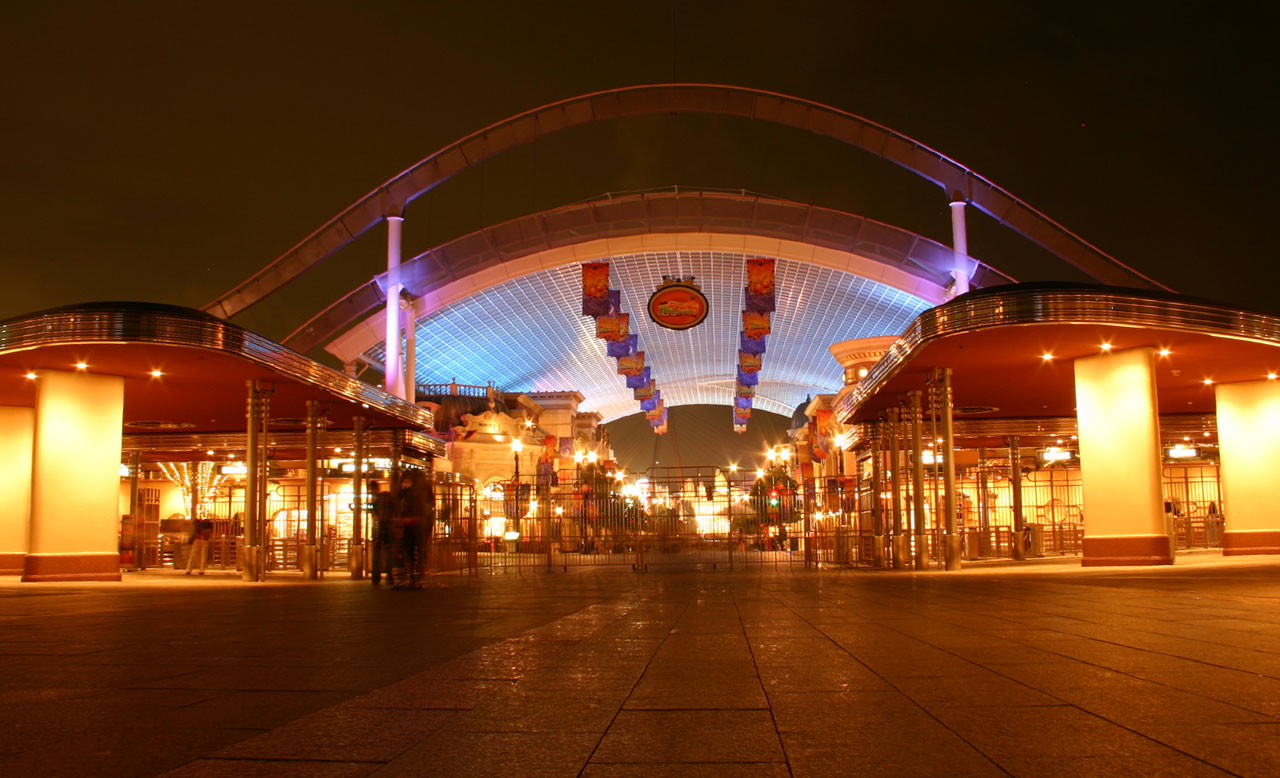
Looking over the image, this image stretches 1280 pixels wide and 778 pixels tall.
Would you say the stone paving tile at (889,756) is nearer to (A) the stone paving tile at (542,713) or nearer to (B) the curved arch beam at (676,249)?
(A) the stone paving tile at (542,713)

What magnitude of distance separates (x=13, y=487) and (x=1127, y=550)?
25.3 m

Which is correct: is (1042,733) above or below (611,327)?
below

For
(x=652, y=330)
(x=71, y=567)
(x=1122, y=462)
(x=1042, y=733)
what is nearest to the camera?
(x=1042, y=733)

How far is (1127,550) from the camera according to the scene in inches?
797

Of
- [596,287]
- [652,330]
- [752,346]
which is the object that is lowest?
[752,346]

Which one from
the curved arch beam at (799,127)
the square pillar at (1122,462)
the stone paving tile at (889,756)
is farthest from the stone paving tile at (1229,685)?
the curved arch beam at (799,127)

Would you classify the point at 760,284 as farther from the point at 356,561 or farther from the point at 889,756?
the point at 889,756

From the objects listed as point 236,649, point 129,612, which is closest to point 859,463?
point 129,612

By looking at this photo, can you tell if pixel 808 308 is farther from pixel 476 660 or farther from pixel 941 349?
pixel 476 660

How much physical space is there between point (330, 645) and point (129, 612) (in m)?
5.04

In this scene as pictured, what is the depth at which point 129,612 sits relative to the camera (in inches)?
451

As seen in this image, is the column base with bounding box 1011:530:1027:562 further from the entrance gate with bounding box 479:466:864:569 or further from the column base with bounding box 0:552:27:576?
the column base with bounding box 0:552:27:576

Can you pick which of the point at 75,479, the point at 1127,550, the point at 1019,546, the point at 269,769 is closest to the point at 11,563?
the point at 75,479

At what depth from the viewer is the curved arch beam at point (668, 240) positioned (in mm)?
45500
